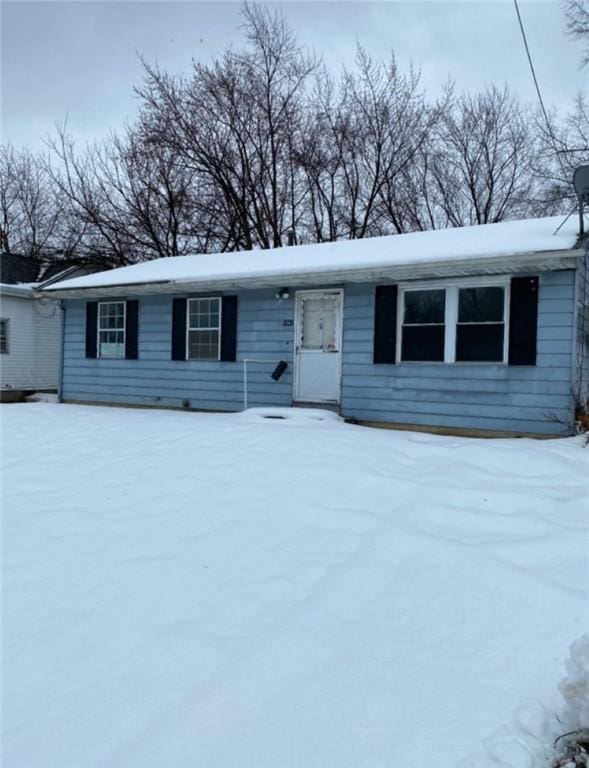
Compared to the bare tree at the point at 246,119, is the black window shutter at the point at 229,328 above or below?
below

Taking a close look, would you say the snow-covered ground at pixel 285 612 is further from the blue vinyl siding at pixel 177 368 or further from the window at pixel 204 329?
the window at pixel 204 329

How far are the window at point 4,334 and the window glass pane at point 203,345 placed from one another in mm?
7469

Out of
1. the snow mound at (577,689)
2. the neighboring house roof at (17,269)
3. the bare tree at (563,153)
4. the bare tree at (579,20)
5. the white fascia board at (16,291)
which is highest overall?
the bare tree at (579,20)

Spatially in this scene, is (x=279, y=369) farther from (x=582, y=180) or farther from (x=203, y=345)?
(x=582, y=180)

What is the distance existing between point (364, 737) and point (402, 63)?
22963mm

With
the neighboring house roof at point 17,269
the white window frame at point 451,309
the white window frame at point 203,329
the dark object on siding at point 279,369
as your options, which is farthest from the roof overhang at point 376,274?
the neighboring house roof at point 17,269

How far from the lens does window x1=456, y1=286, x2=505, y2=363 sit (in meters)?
7.69

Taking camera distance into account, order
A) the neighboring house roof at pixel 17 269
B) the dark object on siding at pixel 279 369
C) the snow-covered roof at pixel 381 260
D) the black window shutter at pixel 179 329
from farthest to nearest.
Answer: the neighboring house roof at pixel 17 269 < the black window shutter at pixel 179 329 < the dark object on siding at pixel 279 369 < the snow-covered roof at pixel 381 260

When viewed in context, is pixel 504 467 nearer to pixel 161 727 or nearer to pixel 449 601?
pixel 449 601

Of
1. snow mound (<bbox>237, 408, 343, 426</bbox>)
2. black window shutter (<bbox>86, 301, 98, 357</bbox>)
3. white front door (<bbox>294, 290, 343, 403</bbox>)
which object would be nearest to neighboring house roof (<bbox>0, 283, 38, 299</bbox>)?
black window shutter (<bbox>86, 301, 98, 357</bbox>)

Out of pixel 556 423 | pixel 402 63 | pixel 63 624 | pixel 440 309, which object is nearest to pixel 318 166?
pixel 402 63

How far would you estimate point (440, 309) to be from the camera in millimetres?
8141

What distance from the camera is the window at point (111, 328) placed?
1162 cm

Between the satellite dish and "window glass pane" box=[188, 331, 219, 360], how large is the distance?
6.16 m
